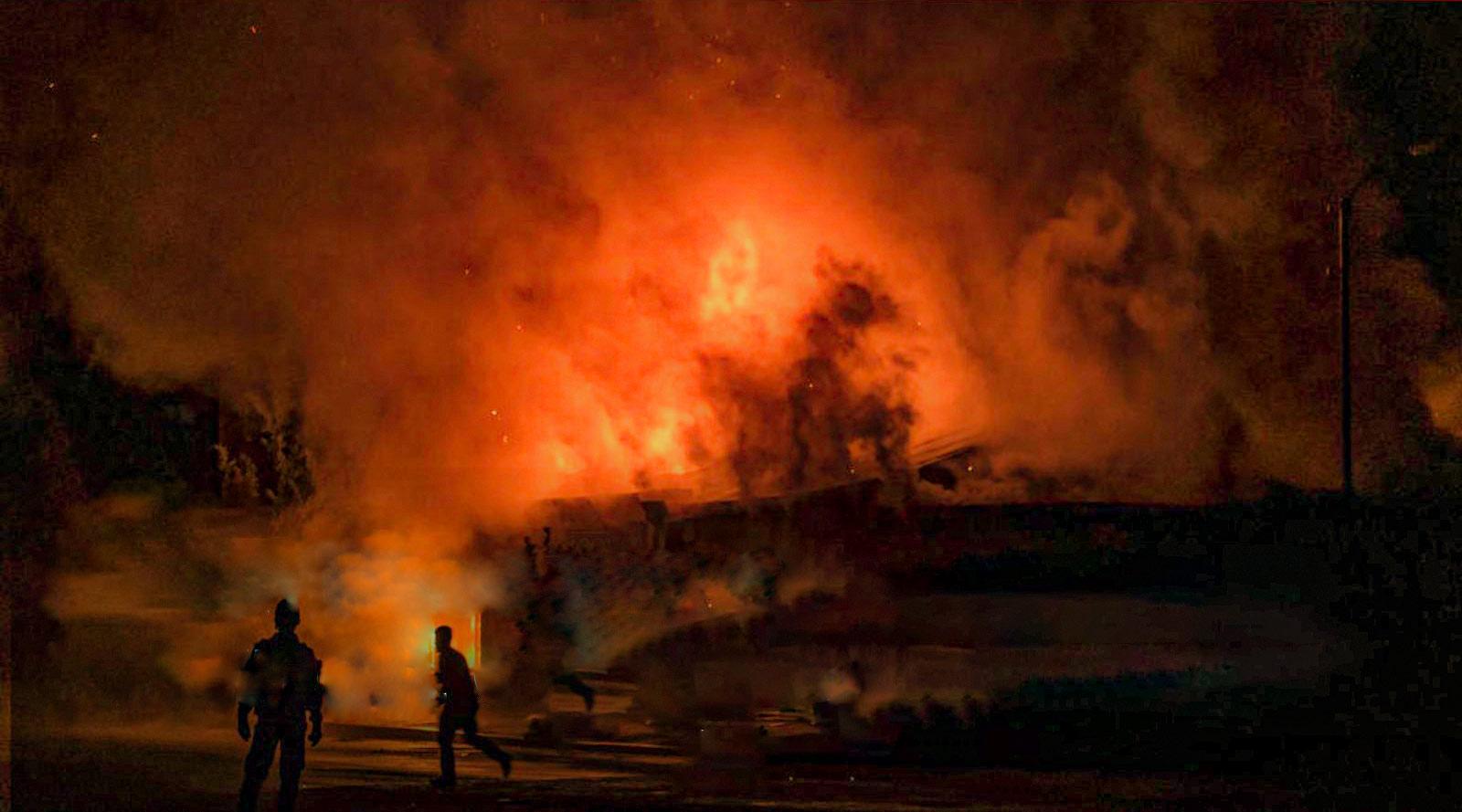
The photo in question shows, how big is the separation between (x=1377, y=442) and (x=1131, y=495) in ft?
6.92

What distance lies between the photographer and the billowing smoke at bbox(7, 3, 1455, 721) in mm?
12234

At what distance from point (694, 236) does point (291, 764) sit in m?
5.26

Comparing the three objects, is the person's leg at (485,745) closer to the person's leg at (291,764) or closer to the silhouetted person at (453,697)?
the silhouetted person at (453,697)

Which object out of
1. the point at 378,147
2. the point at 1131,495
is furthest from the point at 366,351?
the point at 1131,495

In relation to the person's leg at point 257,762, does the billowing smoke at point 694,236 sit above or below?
above

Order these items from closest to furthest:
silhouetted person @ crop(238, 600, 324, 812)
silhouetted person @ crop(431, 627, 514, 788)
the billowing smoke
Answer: silhouetted person @ crop(238, 600, 324, 812), silhouetted person @ crop(431, 627, 514, 788), the billowing smoke

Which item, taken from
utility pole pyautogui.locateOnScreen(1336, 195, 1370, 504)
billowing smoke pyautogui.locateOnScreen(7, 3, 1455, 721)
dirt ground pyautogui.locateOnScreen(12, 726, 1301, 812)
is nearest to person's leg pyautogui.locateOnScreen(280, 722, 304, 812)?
dirt ground pyautogui.locateOnScreen(12, 726, 1301, 812)

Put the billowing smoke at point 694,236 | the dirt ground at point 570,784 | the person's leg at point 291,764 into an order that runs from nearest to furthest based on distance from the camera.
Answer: the person's leg at point 291,764 → the dirt ground at point 570,784 → the billowing smoke at point 694,236

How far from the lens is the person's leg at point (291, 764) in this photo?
889 centimetres

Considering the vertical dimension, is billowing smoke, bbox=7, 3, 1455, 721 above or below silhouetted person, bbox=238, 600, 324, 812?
above

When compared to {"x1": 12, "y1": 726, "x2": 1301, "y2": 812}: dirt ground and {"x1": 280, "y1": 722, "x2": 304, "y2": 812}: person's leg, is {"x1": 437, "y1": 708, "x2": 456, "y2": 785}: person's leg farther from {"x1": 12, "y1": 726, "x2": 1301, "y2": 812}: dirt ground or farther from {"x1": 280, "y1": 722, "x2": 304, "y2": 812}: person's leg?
{"x1": 280, "y1": 722, "x2": 304, "y2": 812}: person's leg

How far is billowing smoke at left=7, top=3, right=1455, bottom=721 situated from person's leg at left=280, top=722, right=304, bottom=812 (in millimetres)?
3368

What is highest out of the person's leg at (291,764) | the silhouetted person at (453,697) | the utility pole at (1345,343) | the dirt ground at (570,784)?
the utility pole at (1345,343)

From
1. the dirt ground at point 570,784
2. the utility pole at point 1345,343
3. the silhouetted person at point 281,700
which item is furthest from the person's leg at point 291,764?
the utility pole at point 1345,343
